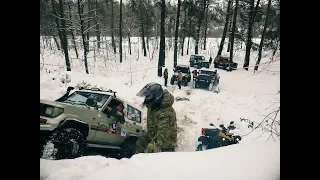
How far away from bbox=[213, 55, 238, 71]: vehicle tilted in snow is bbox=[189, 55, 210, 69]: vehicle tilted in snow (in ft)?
1.87

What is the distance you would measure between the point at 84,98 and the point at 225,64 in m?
4.23

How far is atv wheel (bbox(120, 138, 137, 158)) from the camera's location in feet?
12.9

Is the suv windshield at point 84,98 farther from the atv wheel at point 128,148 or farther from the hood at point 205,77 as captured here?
the hood at point 205,77

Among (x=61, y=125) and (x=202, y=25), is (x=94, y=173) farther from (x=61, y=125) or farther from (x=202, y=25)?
(x=202, y=25)

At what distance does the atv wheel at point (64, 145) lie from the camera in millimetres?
2822

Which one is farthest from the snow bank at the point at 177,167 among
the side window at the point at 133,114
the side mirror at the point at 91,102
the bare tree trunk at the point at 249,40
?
the bare tree trunk at the point at 249,40

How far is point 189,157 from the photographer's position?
2.53 meters

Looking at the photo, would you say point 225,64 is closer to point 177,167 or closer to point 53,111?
point 177,167

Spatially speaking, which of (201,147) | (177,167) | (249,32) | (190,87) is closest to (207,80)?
(190,87)

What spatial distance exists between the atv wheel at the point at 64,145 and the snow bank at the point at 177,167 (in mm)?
568

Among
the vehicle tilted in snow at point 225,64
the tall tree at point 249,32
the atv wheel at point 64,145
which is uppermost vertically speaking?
the tall tree at point 249,32
